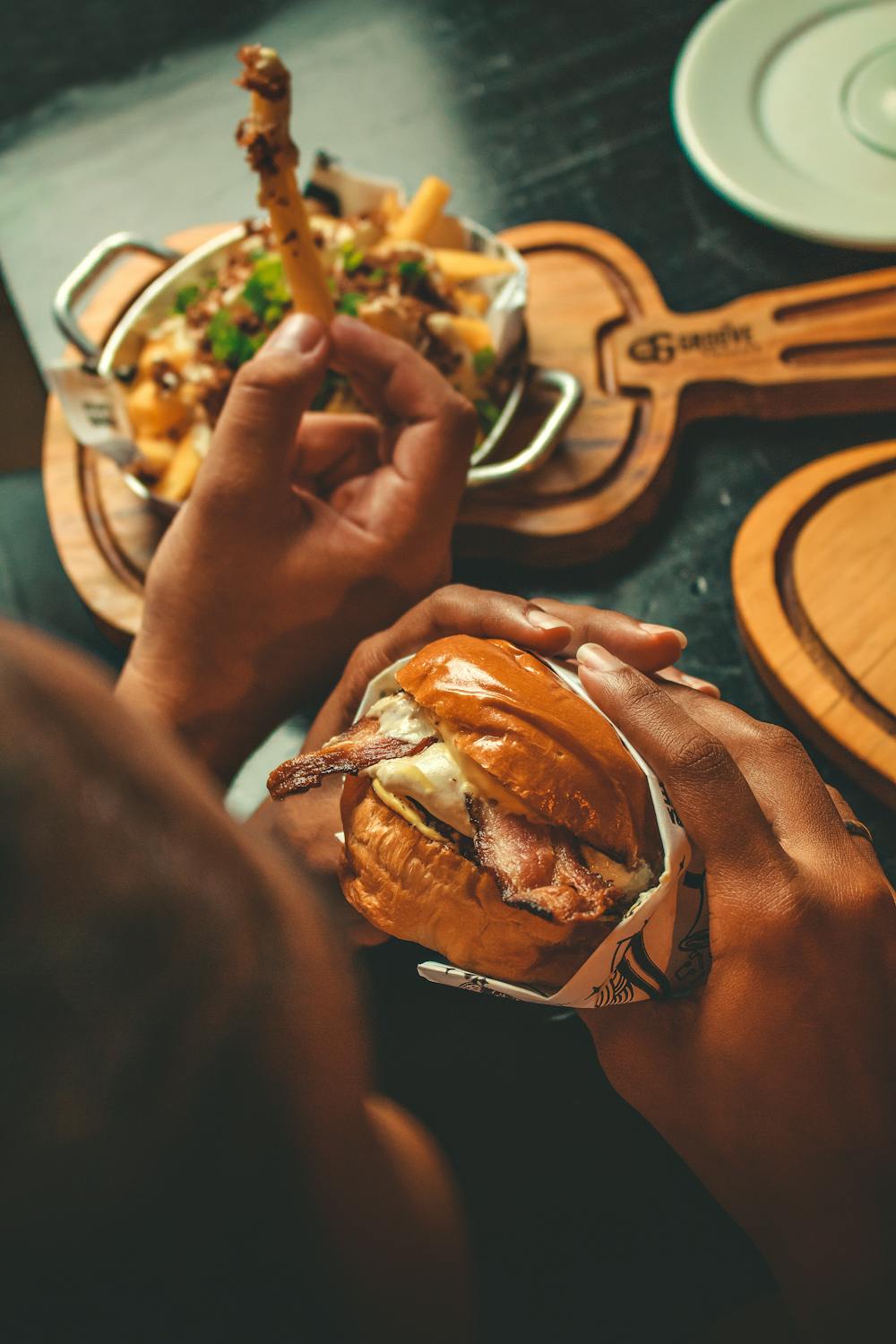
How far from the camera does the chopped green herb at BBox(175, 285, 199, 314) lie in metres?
1.96

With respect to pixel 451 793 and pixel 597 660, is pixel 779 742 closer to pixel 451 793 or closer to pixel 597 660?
pixel 597 660

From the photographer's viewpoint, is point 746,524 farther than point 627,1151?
Yes

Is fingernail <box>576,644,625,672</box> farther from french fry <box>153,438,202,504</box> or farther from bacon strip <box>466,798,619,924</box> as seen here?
french fry <box>153,438,202,504</box>

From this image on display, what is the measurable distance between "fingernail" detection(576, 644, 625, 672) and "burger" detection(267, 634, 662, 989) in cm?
8

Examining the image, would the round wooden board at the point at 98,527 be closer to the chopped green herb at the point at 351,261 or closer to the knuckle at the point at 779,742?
the chopped green herb at the point at 351,261

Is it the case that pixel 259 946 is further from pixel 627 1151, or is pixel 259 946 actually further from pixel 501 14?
pixel 501 14

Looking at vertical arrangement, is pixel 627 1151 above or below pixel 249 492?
below

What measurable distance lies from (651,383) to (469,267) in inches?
16.9

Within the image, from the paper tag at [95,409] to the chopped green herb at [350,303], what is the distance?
47cm

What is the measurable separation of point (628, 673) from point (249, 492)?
2.53 feet

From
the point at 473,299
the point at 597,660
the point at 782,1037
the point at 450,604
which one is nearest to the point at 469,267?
the point at 473,299

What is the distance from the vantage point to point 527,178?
238cm

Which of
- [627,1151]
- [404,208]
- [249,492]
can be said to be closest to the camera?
[627,1151]

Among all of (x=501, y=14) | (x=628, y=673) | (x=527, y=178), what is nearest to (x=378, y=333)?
(x=628, y=673)
